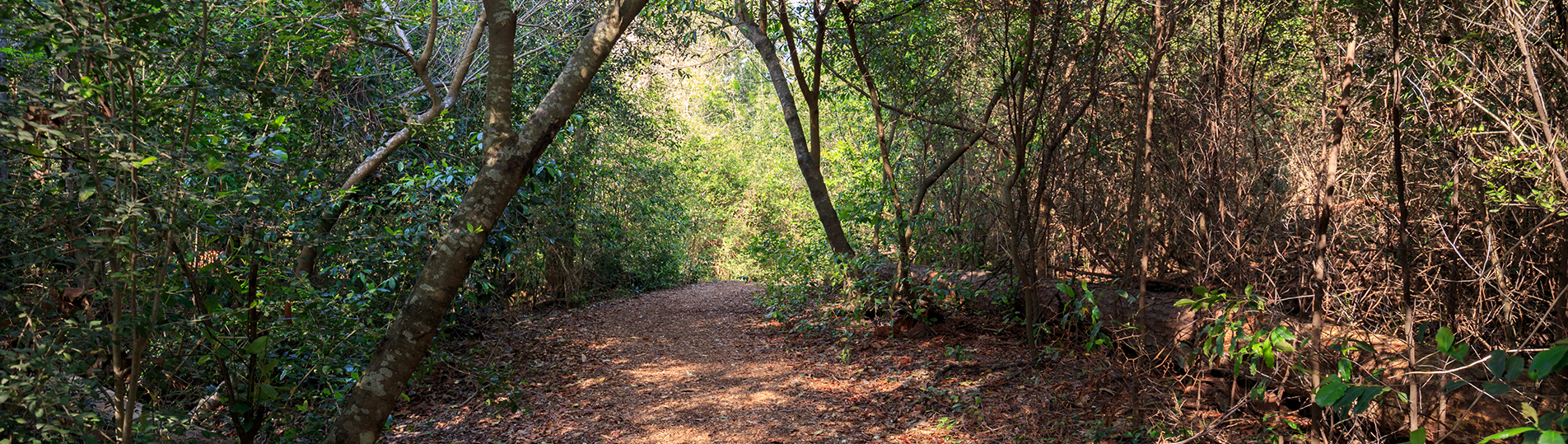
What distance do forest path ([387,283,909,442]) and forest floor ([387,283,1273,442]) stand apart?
0.8 inches

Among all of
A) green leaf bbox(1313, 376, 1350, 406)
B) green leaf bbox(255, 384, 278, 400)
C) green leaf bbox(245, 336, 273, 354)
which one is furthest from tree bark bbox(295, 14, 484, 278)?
green leaf bbox(1313, 376, 1350, 406)

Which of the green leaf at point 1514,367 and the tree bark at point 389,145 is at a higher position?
the tree bark at point 389,145

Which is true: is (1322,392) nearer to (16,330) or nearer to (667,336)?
(16,330)

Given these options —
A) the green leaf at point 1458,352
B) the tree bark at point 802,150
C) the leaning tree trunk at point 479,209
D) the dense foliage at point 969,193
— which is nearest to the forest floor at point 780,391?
the dense foliage at point 969,193

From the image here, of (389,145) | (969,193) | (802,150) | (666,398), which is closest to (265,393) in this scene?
(389,145)

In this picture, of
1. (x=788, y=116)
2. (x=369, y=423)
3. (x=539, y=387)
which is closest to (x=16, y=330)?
(x=369, y=423)

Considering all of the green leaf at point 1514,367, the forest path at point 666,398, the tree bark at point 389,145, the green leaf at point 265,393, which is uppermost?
the tree bark at point 389,145

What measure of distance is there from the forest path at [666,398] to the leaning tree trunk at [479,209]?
8.58ft

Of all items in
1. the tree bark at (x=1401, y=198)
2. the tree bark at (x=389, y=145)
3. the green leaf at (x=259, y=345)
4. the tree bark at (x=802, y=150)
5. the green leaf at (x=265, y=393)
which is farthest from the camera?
the tree bark at (x=802, y=150)

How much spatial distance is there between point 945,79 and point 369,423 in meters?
6.78

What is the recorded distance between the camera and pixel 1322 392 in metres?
1.84

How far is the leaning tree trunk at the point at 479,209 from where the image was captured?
10.7 ft

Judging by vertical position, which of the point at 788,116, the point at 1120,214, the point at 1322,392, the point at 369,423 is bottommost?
the point at 369,423

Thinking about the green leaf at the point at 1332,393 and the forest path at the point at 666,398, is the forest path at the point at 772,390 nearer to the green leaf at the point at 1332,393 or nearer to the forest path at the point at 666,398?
the forest path at the point at 666,398
